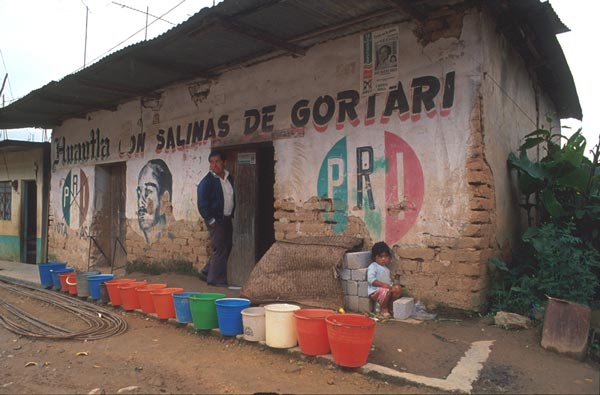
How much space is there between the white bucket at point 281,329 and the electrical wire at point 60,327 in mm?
1990

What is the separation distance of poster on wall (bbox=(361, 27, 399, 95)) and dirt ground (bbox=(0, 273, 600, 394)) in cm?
279

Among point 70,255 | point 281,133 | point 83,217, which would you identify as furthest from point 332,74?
point 70,255

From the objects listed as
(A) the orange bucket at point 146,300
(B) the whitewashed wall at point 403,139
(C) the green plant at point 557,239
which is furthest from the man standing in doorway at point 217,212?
(C) the green plant at point 557,239

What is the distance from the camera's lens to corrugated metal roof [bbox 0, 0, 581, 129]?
4996mm

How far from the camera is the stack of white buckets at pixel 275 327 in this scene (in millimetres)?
4074

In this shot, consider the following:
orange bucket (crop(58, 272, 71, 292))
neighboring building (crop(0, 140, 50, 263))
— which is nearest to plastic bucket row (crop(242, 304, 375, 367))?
orange bucket (crop(58, 272, 71, 292))

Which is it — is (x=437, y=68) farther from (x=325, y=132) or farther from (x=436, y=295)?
(x=436, y=295)

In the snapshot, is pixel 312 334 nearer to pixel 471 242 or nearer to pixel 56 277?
pixel 471 242

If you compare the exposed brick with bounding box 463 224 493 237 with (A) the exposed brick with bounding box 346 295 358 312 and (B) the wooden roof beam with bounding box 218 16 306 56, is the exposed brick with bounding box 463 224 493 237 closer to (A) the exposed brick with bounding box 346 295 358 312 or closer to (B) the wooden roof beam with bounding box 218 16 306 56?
(A) the exposed brick with bounding box 346 295 358 312

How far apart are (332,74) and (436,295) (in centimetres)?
304

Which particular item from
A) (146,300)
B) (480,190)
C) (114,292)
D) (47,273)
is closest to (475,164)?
(480,190)

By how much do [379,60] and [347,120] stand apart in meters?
0.81

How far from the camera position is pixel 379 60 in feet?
17.9

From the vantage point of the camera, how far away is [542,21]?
18.8 ft
